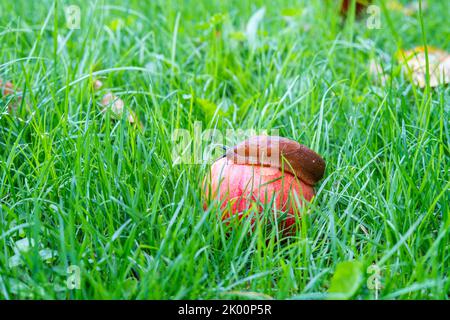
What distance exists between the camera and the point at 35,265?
1.40 meters

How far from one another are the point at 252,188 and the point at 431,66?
136 cm

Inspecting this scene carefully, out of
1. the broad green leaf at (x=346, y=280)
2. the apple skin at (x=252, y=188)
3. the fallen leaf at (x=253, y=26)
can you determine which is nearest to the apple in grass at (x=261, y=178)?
the apple skin at (x=252, y=188)

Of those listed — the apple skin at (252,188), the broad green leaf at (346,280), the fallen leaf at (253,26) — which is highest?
the fallen leaf at (253,26)

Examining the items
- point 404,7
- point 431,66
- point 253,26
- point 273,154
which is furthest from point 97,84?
point 404,7

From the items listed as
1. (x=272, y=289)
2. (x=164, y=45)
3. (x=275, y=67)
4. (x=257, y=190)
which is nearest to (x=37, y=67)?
(x=164, y=45)

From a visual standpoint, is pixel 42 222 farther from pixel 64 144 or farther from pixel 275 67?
pixel 275 67

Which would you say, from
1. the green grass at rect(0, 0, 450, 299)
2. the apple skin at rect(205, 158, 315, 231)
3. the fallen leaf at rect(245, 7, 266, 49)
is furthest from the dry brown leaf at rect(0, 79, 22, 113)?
the fallen leaf at rect(245, 7, 266, 49)

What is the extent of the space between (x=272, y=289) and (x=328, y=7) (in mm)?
2088

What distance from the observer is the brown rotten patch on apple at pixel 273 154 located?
5.45 feet

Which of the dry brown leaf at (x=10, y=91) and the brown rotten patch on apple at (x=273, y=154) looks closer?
the brown rotten patch on apple at (x=273, y=154)

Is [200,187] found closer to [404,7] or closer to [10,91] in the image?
[10,91]

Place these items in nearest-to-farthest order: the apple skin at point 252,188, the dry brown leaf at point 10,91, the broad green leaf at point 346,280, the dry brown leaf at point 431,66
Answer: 1. the broad green leaf at point 346,280
2. the apple skin at point 252,188
3. the dry brown leaf at point 10,91
4. the dry brown leaf at point 431,66

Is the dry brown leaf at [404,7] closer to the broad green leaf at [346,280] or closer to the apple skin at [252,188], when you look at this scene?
the apple skin at [252,188]

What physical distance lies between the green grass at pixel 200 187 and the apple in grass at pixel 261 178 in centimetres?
5
